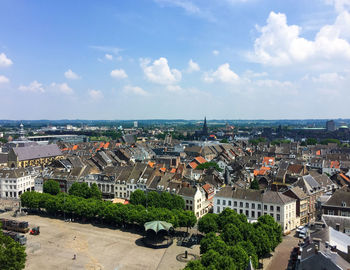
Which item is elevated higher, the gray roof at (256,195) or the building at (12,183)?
the gray roof at (256,195)

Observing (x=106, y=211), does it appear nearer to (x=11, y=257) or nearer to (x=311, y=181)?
(x=11, y=257)

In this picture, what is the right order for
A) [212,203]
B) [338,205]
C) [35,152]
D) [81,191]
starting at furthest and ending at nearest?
[35,152]
[81,191]
[212,203]
[338,205]

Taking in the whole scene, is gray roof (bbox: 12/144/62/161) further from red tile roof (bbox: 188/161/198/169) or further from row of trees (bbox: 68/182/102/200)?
red tile roof (bbox: 188/161/198/169)

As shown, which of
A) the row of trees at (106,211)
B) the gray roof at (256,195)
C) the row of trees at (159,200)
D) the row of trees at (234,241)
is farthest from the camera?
the row of trees at (159,200)

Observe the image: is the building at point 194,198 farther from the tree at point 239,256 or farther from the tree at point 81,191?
the tree at point 239,256

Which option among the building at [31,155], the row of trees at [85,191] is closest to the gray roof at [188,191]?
the row of trees at [85,191]

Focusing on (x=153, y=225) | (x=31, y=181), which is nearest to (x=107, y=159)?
(x=31, y=181)

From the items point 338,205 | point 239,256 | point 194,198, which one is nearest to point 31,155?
point 194,198
